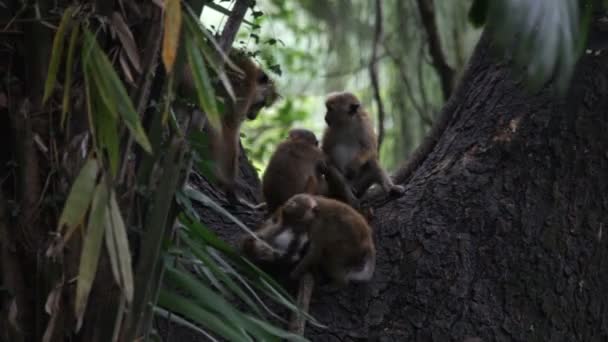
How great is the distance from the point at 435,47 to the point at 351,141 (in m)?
1.25

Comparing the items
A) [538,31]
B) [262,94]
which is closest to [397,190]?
[262,94]

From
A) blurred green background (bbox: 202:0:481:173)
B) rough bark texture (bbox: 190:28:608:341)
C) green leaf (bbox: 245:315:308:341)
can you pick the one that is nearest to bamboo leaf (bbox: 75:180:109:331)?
green leaf (bbox: 245:315:308:341)

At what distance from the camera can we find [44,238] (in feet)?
7.94

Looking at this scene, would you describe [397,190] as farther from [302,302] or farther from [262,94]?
[262,94]

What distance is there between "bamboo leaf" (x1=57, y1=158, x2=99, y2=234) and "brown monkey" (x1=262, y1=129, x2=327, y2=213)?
2.10 metres

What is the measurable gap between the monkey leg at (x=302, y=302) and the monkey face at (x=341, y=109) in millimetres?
1847

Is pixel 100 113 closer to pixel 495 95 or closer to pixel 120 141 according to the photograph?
pixel 120 141

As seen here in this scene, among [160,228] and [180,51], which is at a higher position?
[180,51]

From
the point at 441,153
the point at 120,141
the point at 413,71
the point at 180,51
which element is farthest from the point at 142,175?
the point at 413,71

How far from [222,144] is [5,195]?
1.96 metres

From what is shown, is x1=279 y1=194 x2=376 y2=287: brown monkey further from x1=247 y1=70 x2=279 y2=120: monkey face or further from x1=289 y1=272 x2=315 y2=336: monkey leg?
x1=247 y1=70 x2=279 y2=120: monkey face

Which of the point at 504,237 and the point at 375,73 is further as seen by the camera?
the point at 375,73

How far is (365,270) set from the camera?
132 inches

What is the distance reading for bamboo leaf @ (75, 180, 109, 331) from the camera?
84.0 inches
